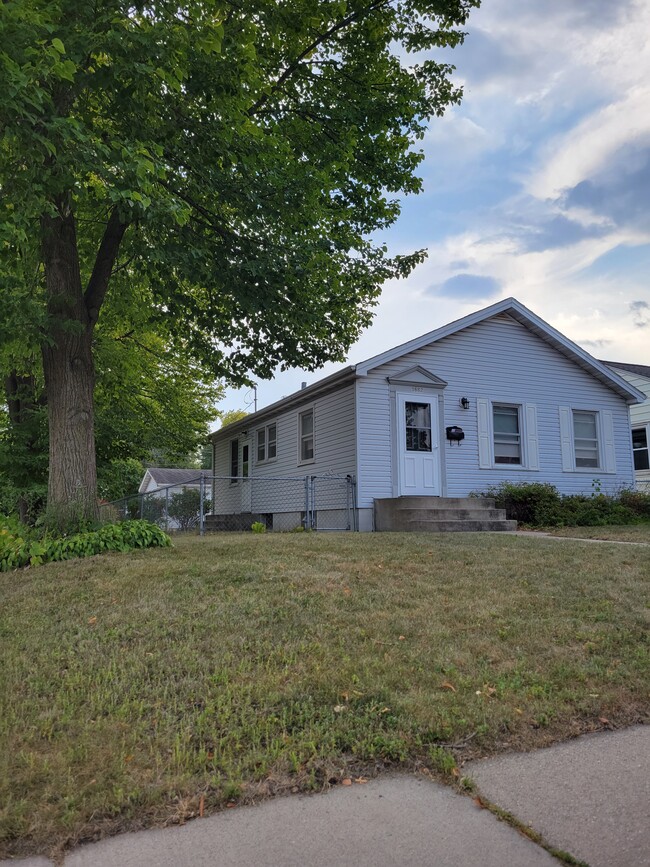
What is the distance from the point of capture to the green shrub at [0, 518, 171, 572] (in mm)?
7043

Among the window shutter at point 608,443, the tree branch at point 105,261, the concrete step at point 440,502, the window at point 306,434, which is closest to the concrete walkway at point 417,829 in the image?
the tree branch at point 105,261

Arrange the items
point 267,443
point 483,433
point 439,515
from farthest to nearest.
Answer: point 267,443 < point 483,433 < point 439,515

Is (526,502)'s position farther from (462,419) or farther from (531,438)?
(462,419)

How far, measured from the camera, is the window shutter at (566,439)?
1511cm

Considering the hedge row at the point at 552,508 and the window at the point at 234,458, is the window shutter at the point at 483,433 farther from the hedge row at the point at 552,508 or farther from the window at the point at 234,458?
the window at the point at 234,458

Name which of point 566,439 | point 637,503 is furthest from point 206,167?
point 637,503

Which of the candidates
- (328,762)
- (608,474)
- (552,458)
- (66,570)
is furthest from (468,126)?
(328,762)

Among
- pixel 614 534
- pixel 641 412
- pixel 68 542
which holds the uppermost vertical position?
pixel 641 412

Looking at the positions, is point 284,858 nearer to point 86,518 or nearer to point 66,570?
point 66,570

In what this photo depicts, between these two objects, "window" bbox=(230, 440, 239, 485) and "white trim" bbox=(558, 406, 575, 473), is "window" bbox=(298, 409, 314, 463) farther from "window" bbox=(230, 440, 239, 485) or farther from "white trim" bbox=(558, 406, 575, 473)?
"white trim" bbox=(558, 406, 575, 473)

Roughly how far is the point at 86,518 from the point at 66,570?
5.65 feet

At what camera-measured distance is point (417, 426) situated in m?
13.6

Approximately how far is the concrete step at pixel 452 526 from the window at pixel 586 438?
481cm

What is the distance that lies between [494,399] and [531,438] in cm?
139
